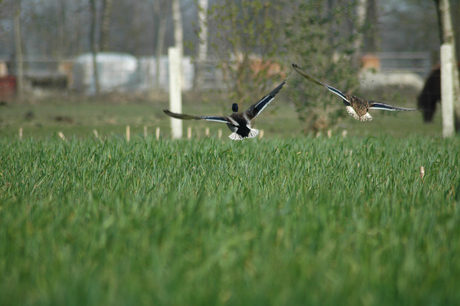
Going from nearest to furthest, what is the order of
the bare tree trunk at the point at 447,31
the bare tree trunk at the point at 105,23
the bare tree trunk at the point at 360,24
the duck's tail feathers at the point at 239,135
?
the duck's tail feathers at the point at 239,135 < the bare tree trunk at the point at 447,31 < the bare tree trunk at the point at 360,24 < the bare tree trunk at the point at 105,23

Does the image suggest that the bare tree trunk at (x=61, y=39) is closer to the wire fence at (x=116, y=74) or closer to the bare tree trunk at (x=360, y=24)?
the wire fence at (x=116, y=74)

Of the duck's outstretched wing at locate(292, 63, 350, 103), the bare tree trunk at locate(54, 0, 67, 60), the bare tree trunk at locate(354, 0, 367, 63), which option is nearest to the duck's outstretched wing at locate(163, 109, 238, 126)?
the duck's outstretched wing at locate(292, 63, 350, 103)

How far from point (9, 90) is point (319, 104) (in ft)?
54.9

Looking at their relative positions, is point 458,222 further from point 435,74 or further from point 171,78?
point 435,74

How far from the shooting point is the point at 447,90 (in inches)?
313

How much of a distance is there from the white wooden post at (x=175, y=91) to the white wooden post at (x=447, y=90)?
4.30 meters

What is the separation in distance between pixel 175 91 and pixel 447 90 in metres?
4.48

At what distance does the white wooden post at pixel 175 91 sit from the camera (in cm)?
791

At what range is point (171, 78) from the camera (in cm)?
810

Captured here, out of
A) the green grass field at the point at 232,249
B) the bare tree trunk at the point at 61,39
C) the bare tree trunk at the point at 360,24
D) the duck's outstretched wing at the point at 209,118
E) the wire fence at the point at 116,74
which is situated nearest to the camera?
the green grass field at the point at 232,249

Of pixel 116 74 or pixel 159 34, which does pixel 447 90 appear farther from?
pixel 116 74

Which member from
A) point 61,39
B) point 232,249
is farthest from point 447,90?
point 61,39

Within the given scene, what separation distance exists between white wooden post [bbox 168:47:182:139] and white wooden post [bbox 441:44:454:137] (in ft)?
14.1

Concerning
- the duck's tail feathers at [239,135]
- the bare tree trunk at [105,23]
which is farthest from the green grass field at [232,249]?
the bare tree trunk at [105,23]
